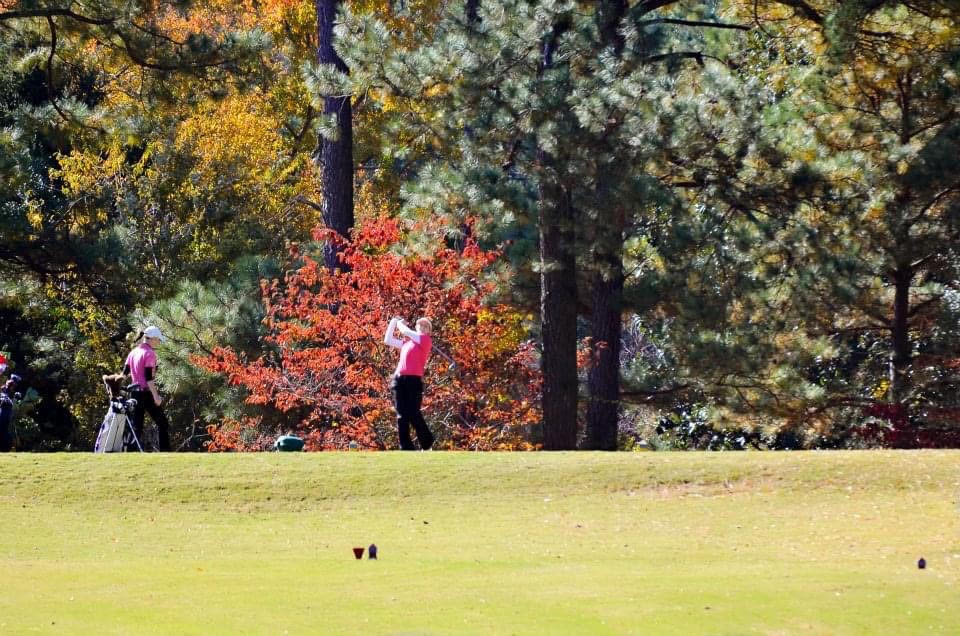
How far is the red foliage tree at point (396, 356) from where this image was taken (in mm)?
22125

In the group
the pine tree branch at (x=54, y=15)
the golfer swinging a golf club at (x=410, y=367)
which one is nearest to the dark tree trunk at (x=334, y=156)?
the pine tree branch at (x=54, y=15)

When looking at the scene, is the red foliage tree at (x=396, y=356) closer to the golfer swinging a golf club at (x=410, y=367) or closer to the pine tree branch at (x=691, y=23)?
the pine tree branch at (x=691, y=23)

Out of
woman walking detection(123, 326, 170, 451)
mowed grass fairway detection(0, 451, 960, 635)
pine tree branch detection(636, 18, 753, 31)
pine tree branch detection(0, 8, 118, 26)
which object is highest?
pine tree branch detection(636, 18, 753, 31)

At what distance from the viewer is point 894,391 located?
23.0 m

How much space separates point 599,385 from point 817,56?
6242 mm

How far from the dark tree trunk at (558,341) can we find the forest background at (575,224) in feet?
0.12

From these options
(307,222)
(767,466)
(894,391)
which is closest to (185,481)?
(767,466)

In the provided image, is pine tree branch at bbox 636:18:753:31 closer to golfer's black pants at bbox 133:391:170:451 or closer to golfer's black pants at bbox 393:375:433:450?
golfer's black pants at bbox 393:375:433:450

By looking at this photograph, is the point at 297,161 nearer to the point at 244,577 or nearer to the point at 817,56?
the point at 817,56

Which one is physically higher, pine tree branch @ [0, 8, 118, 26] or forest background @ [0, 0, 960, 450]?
pine tree branch @ [0, 8, 118, 26]

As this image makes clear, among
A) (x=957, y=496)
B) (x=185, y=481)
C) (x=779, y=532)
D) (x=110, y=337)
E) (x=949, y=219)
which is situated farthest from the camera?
(x=110, y=337)

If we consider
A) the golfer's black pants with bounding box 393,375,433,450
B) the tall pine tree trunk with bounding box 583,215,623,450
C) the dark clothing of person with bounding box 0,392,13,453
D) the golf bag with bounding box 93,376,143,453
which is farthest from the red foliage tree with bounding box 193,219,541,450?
the dark clothing of person with bounding box 0,392,13,453

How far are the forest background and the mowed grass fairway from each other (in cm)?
544

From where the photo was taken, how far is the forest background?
64.8ft
